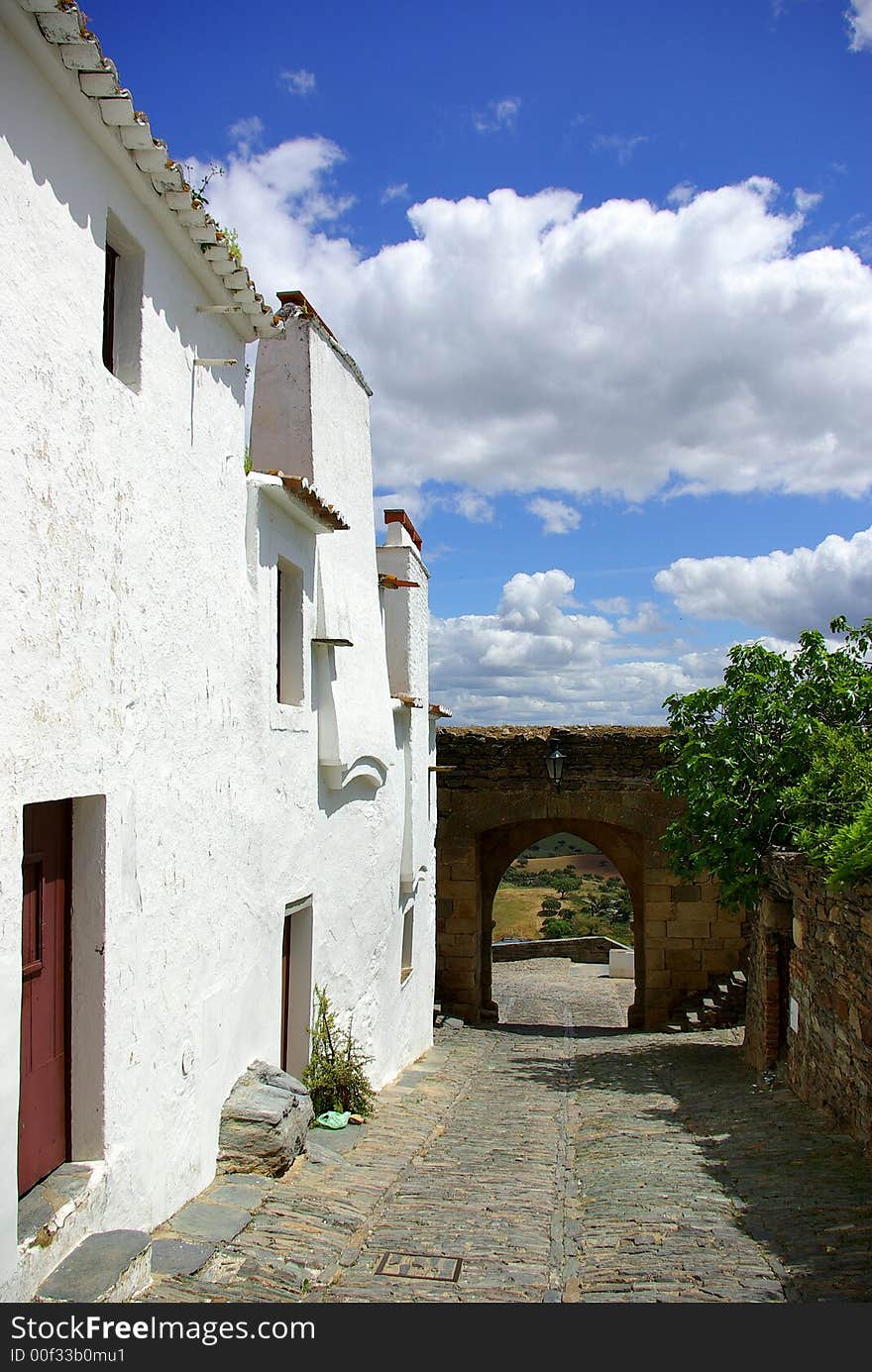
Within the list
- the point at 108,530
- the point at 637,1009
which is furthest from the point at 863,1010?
the point at 637,1009

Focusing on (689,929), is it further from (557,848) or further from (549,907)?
(557,848)

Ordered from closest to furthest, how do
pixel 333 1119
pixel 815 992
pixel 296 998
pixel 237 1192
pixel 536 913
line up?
pixel 237 1192, pixel 333 1119, pixel 296 998, pixel 815 992, pixel 536 913

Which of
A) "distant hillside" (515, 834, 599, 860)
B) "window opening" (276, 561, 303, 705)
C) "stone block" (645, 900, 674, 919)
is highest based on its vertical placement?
"window opening" (276, 561, 303, 705)

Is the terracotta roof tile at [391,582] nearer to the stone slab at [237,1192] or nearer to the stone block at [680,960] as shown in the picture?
the stone slab at [237,1192]

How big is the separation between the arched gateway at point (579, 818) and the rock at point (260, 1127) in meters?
9.82

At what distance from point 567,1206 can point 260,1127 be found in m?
2.05

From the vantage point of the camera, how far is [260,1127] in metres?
6.44

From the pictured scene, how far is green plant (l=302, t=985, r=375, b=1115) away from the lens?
8.47 metres

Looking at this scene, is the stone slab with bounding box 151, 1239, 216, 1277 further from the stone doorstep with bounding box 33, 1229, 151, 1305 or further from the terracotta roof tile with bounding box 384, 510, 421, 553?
the terracotta roof tile with bounding box 384, 510, 421, 553

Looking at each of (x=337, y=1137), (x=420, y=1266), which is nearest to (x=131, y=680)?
(x=420, y=1266)

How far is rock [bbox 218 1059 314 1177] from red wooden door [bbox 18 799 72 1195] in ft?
5.90

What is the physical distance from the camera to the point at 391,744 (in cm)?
1098

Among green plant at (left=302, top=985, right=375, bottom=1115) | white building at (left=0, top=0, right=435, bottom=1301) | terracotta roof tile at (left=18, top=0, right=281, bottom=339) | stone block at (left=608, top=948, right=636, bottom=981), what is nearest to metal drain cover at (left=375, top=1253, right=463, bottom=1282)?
white building at (left=0, top=0, right=435, bottom=1301)

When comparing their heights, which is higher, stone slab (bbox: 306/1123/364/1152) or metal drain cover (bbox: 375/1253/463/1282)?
metal drain cover (bbox: 375/1253/463/1282)
